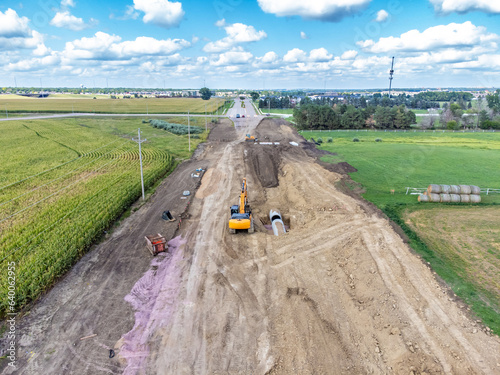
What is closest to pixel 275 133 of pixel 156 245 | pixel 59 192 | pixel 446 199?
pixel 446 199

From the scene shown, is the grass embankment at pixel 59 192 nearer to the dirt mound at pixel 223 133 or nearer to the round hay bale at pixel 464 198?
the dirt mound at pixel 223 133

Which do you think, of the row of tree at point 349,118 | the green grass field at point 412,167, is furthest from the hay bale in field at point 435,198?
the row of tree at point 349,118

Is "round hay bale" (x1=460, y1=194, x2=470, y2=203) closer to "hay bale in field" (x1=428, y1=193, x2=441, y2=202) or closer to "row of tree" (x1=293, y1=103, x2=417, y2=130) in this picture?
"hay bale in field" (x1=428, y1=193, x2=441, y2=202)

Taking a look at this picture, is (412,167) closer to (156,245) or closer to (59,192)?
(156,245)

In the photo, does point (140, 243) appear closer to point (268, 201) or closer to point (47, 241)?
point (47, 241)

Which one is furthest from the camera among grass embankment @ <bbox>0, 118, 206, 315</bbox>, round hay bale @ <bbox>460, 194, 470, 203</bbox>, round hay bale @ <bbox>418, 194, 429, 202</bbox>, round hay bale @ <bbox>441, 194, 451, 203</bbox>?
round hay bale @ <bbox>418, 194, 429, 202</bbox>

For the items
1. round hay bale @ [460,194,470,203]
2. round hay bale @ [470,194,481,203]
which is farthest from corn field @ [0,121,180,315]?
round hay bale @ [470,194,481,203]
